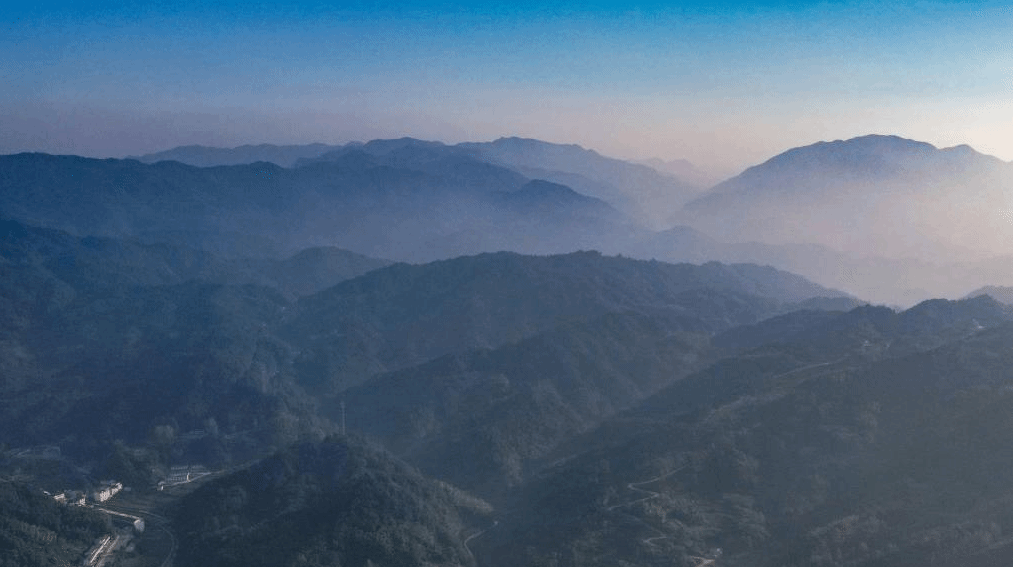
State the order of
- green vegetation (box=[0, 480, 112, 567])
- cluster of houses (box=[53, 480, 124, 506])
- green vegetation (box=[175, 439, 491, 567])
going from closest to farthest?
green vegetation (box=[0, 480, 112, 567]) < green vegetation (box=[175, 439, 491, 567]) < cluster of houses (box=[53, 480, 124, 506])

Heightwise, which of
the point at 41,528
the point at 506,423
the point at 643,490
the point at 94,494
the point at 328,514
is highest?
the point at 328,514

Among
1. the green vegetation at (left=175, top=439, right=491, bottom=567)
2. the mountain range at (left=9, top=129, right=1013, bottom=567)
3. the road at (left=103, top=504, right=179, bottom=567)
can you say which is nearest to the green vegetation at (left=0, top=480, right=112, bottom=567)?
the mountain range at (left=9, top=129, right=1013, bottom=567)

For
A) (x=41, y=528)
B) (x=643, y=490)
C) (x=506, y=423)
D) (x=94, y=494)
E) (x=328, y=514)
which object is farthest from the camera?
(x=506, y=423)

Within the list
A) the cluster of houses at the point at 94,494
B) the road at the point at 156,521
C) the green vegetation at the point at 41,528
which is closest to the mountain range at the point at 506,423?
the green vegetation at the point at 41,528

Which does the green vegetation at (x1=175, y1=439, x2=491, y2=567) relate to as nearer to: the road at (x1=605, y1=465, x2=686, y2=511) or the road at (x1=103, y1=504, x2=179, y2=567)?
the road at (x1=103, y1=504, x2=179, y2=567)

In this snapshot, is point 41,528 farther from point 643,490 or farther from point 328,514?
point 643,490

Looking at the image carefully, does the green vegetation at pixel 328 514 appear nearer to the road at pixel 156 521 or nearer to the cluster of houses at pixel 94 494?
the road at pixel 156 521

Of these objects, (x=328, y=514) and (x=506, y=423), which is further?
(x=506, y=423)

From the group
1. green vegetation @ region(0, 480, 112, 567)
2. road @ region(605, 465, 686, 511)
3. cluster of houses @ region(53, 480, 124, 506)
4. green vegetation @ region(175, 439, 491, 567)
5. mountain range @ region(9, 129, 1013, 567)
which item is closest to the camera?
green vegetation @ region(0, 480, 112, 567)

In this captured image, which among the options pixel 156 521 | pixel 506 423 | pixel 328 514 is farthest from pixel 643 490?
pixel 156 521

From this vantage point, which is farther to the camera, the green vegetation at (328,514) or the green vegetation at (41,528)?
the green vegetation at (328,514)

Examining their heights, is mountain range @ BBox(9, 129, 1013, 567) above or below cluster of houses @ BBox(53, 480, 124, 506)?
above

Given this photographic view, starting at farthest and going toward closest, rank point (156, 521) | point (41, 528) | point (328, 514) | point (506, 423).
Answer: point (506, 423), point (156, 521), point (41, 528), point (328, 514)
